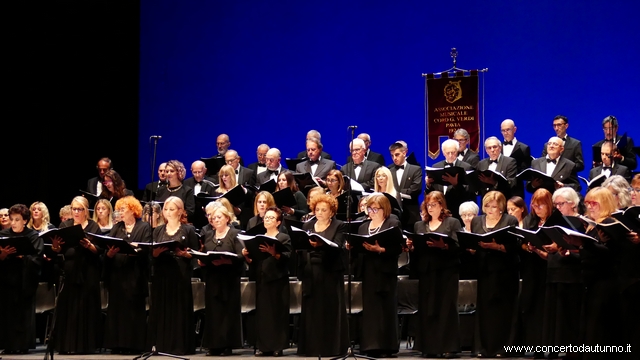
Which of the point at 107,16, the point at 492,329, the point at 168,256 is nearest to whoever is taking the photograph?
the point at 492,329

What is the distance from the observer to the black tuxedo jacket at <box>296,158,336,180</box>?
945 centimetres

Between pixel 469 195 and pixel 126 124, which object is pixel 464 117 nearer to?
pixel 469 195

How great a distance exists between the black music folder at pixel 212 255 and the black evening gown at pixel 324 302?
0.62 m

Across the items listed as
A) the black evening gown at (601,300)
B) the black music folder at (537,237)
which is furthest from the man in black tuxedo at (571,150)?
the black evening gown at (601,300)

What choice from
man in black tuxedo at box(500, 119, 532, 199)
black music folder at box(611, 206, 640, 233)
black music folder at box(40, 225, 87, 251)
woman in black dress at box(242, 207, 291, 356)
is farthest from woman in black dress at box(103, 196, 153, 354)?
black music folder at box(611, 206, 640, 233)

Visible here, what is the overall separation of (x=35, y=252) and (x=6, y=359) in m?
1.04

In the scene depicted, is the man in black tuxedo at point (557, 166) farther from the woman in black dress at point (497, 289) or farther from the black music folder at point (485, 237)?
the black music folder at point (485, 237)

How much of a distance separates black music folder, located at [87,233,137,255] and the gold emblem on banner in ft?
14.9

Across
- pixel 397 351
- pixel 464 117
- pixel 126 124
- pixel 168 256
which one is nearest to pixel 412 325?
pixel 397 351

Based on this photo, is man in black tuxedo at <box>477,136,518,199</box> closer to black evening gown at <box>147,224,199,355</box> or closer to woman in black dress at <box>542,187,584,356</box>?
woman in black dress at <box>542,187,584,356</box>

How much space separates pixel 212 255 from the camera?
7523 mm

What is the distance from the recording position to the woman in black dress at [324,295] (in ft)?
24.3

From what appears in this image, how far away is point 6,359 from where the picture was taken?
7535mm

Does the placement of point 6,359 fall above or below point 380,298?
below
